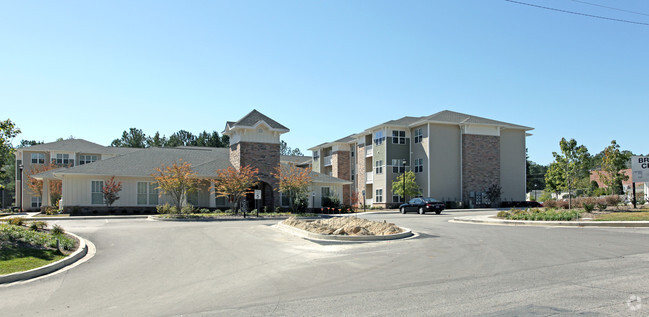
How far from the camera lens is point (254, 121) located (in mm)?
39406

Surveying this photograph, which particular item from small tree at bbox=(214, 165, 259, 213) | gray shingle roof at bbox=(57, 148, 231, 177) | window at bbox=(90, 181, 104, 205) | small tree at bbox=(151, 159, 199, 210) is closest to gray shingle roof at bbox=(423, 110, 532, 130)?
gray shingle roof at bbox=(57, 148, 231, 177)

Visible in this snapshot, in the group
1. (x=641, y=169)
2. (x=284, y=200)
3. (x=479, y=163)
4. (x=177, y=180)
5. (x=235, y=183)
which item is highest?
(x=479, y=163)

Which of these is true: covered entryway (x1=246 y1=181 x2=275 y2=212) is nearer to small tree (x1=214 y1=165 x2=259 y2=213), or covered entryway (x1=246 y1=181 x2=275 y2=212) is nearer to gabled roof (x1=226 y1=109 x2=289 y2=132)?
small tree (x1=214 y1=165 x2=259 y2=213)

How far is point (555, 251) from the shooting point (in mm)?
13148

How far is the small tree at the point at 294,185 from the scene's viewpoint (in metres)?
37.8

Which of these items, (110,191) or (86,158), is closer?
(110,191)

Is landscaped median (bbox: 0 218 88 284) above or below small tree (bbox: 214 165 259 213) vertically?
below

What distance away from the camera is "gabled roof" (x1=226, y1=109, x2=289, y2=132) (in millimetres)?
38938

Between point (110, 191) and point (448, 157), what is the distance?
33772 millimetres

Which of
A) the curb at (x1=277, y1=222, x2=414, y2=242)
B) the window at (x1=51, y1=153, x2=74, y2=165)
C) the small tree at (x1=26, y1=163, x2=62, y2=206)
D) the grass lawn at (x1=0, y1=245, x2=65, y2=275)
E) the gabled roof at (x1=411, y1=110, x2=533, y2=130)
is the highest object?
the gabled roof at (x1=411, y1=110, x2=533, y2=130)

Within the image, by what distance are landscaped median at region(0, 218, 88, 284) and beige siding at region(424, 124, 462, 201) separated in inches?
1601

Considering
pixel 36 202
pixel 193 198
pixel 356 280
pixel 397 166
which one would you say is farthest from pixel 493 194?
pixel 36 202

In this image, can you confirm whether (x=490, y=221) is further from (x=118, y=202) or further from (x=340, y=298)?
(x=118, y=202)

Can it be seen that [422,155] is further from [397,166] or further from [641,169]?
[641,169]
